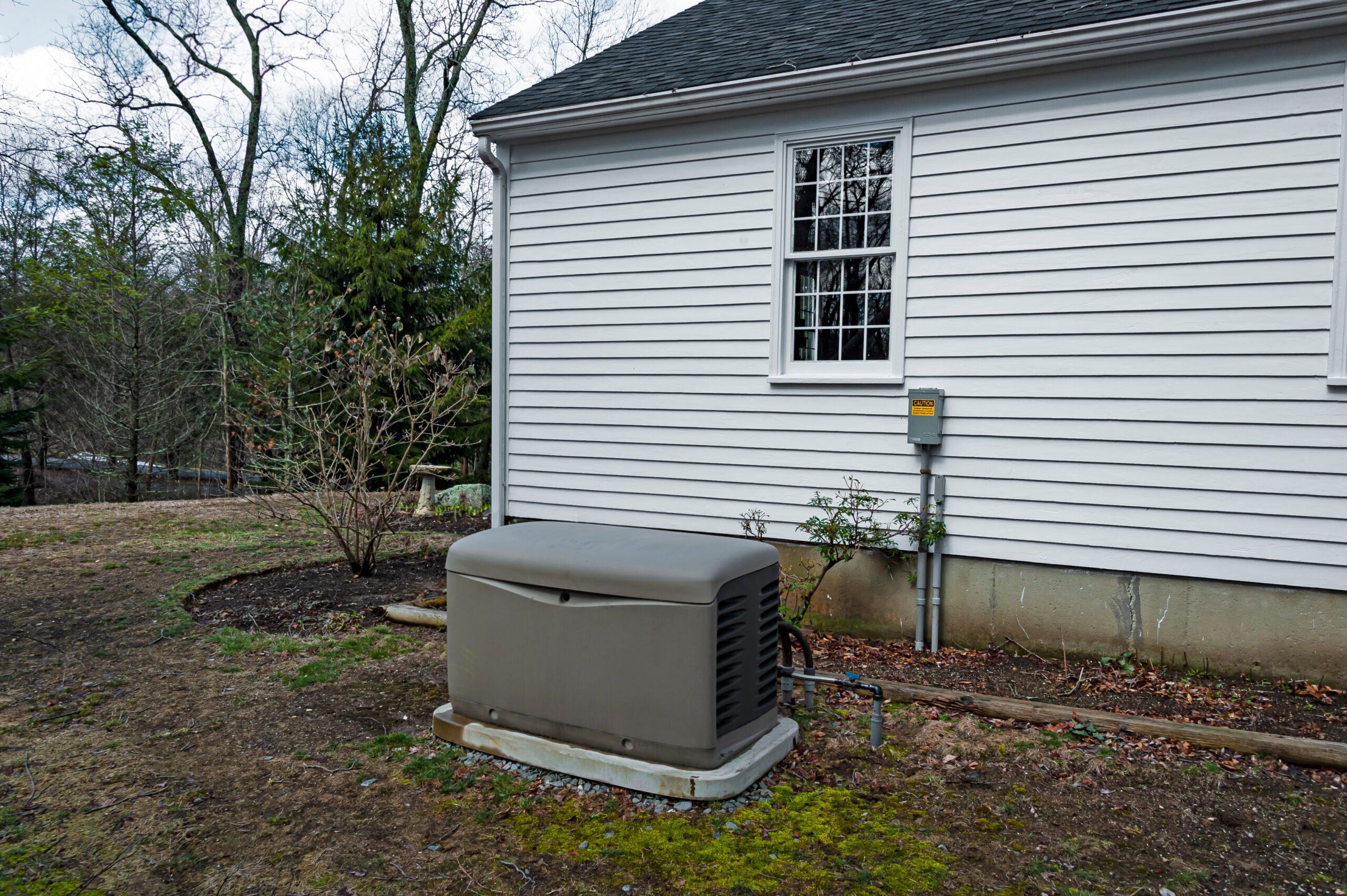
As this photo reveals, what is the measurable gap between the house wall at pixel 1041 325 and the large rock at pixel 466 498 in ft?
16.4

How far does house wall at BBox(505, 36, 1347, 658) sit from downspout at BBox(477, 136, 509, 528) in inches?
23.3

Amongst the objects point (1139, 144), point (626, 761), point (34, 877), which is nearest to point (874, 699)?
point (626, 761)

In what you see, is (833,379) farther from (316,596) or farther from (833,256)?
(316,596)

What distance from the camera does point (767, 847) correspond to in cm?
293

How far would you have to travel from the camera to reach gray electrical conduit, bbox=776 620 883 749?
147 inches

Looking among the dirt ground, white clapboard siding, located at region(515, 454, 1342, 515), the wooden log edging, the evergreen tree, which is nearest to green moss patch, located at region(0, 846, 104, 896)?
the dirt ground

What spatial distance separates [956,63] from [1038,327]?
173cm

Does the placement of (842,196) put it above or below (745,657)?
above

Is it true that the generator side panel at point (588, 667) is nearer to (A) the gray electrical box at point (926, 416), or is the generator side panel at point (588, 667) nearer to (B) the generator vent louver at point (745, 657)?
(B) the generator vent louver at point (745, 657)

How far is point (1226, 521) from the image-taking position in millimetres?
4684

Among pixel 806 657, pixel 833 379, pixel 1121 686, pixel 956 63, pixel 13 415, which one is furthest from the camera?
pixel 13 415

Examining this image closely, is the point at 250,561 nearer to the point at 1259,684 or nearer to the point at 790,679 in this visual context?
the point at 790,679

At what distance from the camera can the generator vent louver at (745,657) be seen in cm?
319

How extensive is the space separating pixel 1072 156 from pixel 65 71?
68.3 ft
